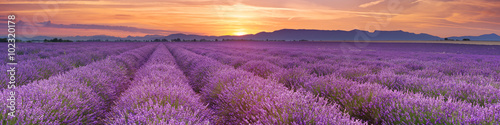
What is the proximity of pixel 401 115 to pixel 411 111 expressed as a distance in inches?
4.7

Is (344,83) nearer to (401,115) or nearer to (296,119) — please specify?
(401,115)

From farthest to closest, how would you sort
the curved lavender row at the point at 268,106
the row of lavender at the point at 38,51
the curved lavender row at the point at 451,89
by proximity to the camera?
the row of lavender at the point at 38,51 < the curved lavender row at the point at 451,89 < the curved lavender row at the point at 268,106

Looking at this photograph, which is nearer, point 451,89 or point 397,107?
point 397,107

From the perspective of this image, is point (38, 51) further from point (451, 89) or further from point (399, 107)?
point (451, 89)

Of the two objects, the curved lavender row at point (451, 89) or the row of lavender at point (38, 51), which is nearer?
the curved lavender row at point (451, 89)

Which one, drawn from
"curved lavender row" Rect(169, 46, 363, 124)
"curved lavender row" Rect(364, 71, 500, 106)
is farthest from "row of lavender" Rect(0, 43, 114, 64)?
"curved lavender row" Rect(364, 71, 500, 106)

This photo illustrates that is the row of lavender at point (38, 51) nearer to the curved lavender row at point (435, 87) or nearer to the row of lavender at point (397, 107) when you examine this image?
the curved lavender row at point (435, 87)

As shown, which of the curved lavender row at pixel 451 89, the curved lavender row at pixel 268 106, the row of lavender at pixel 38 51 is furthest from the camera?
the row of lavender at pixel 38 51

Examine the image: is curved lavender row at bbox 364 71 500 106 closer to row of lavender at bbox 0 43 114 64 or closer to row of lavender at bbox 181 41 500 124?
Answer: row of lavender at bbox 181 41 500 124

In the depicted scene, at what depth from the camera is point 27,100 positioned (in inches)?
105

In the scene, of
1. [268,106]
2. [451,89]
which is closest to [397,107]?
[268,106]

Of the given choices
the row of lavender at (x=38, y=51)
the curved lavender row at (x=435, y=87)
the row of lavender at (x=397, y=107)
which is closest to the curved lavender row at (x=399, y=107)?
the row of lavender at (x=397, y=107)

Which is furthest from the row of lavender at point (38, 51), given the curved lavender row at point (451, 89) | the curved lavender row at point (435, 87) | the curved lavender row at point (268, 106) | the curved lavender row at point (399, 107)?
the curved lavender row at point (451, 89)

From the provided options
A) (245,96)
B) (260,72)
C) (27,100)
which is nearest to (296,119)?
(245,96)
